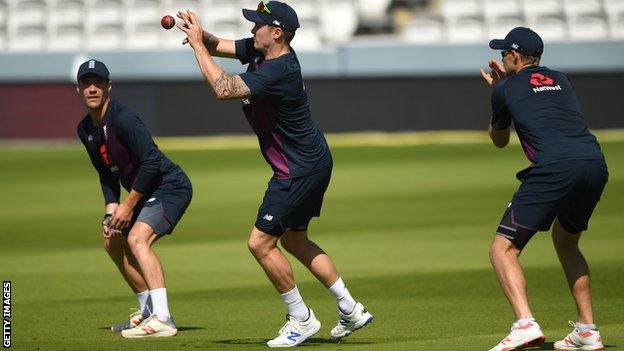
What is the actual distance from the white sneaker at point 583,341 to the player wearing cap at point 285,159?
132 cm

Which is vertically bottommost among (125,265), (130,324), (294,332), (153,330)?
(130,324)

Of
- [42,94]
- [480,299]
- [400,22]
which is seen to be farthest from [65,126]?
[480,299]

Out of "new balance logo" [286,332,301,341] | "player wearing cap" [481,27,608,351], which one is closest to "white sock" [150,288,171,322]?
"new balance logo" [286,332,301,341]

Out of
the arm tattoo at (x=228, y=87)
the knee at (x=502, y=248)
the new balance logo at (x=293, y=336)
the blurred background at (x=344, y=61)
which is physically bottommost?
the blurred background at (x=344, y=61)

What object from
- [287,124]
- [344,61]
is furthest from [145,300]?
[344,61]

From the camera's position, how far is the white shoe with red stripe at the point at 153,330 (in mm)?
8469

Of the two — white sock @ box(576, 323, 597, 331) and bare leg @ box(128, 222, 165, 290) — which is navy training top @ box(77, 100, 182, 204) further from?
white sock @ box(576, 323, 597, 331)

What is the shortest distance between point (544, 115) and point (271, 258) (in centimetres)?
193

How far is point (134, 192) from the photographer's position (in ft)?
28.3

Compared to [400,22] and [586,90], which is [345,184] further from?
[400,22]

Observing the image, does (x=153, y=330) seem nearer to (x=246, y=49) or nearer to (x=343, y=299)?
(x=343, y=299)

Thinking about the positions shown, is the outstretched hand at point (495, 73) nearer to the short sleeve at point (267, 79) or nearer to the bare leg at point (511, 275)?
the bare leg at point (511, 275)

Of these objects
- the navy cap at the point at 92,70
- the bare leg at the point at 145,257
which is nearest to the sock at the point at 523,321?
the bare leg at the point at 145,257

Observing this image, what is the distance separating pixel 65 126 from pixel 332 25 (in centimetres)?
708
